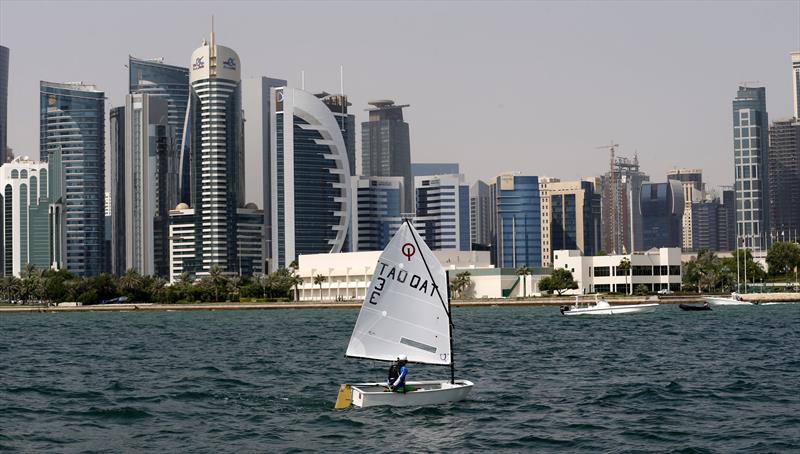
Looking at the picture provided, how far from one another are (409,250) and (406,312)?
262 cm

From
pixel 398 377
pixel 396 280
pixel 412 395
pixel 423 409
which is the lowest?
pixel 423 409

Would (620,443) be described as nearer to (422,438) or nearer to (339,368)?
(422,438)

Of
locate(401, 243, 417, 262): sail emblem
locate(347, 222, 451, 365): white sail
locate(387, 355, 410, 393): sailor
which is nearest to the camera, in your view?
locate(387, 355, 410, 393): sailor

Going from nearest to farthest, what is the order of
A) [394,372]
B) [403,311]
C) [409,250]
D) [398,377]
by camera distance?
[398,377], [394,372], [409,250], [403,311]

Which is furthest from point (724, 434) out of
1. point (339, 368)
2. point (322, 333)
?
point (322, 333)

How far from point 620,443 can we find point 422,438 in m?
6.97

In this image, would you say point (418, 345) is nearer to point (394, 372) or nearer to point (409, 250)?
point (394, 372)

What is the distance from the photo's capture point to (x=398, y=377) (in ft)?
159

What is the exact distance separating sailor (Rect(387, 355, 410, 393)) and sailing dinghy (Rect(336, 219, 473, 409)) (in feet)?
5.31

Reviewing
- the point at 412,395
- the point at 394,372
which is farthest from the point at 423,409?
the point at 394,372

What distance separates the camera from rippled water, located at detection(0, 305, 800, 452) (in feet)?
139

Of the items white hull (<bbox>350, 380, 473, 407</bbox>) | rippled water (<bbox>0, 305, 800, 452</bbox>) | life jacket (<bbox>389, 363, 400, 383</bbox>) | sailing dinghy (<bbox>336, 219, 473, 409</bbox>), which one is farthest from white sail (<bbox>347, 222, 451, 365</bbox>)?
rippled water (<bbox>0, 305, 800, 452</bbox>)

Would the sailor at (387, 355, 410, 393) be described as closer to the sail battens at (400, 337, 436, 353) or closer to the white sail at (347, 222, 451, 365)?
the white sail at (347, 222, 451, 365)

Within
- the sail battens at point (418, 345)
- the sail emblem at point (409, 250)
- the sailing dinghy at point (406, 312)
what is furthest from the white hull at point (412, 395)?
the sail emblem at point (409, 250)
